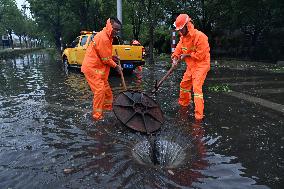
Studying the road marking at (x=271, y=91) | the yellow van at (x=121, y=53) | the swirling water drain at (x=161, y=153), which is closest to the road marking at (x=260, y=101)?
the road marking at (x=271, y=91)

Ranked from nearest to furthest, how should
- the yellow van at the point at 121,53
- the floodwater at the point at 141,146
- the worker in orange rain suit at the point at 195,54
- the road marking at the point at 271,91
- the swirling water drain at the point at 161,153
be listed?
the floodwater at the point at 141,146 → the swirling water drain at the point at 161,153 → the worker in orange rain suit at the point at 195,54 → the road marking at the point at 271,91 → the yellow van at the point at 121,53

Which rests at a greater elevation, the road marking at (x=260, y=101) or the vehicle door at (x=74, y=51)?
the vehicle door at (x=74, y=51)

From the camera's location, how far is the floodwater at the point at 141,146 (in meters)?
4.49

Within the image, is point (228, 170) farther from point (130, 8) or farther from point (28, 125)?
point (130, 8)

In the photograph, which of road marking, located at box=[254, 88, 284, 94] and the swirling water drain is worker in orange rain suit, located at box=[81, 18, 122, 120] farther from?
road marking, located at box=[254, 88, 284, 94]

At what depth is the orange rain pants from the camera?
699cm

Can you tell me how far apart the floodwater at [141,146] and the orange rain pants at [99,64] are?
0.42m

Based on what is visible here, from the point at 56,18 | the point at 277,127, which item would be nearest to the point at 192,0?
the point at 277,127

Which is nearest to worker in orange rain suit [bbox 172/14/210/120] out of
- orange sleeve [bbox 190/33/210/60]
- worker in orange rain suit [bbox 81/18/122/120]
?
orange sleeve [bbox 190/33/210/60]

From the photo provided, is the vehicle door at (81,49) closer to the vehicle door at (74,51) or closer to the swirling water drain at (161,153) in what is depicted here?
the vehicle door at (74,51)

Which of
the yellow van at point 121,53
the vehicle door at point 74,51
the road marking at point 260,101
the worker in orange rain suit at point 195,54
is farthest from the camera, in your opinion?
the vehicle door at point 74,51

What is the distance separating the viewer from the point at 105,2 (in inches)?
1323

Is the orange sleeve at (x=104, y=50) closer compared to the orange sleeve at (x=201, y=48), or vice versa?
the orange sleeve at (x=104, y=50)

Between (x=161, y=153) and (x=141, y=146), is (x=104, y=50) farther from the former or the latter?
(x=161, y=153)
